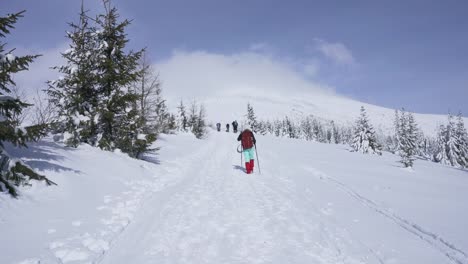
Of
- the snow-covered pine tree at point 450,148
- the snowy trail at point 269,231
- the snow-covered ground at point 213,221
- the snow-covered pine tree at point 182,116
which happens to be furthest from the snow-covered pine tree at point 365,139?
the snowy trail at point 269,231

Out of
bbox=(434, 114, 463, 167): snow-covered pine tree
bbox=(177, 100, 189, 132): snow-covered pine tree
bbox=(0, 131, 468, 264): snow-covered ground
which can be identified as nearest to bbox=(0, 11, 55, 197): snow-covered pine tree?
bbox=(0, 131, 468, 264): snow-covered ground

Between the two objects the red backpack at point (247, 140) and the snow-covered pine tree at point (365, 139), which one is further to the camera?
the snow-covered pine tree at point (365, 139)

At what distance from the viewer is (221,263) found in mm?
4500

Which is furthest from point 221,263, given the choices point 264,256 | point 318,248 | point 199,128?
point 199,128

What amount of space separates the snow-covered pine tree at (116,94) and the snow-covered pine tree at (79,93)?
0.36m

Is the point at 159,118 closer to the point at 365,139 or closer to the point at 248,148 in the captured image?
the point at 248,148

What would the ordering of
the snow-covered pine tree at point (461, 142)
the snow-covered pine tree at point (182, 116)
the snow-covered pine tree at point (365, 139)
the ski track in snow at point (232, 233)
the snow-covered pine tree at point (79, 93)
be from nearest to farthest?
the ski track in snow at point (232, 233)
the snow-covered pine tree at point (79, 93)
the snow-covered pine tree at point (365, 139)
the snow-covered pine tree at point (461, 142)
the snow-covered pine tree at point (182, 116)

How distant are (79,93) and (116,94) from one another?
4.92 ft

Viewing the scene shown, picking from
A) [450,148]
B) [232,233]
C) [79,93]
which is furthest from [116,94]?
[450,148]

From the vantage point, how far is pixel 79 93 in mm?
12602

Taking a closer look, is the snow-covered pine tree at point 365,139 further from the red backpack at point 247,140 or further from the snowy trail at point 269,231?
the snowy trail at point 269,231

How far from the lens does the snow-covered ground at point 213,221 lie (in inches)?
189

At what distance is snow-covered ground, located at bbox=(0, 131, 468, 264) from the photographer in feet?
15.8

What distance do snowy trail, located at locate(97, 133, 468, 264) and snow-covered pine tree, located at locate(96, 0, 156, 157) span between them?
4.89 meters
